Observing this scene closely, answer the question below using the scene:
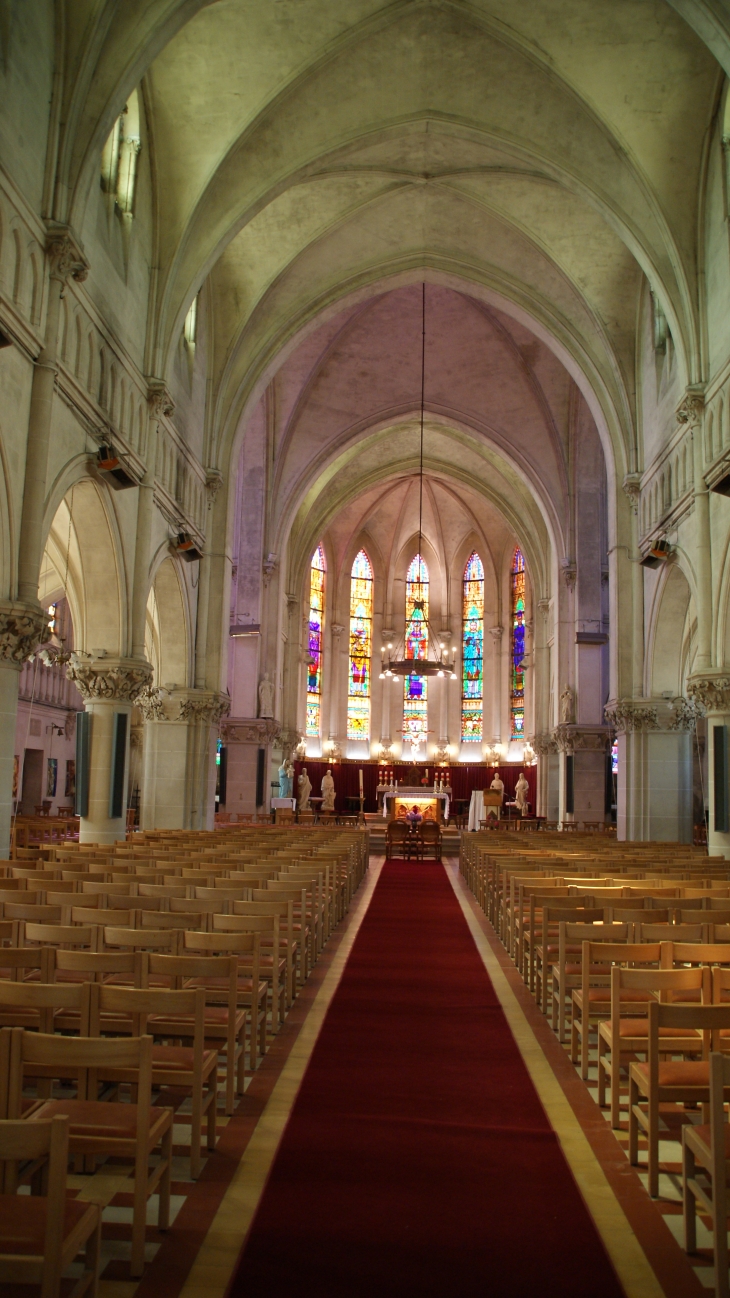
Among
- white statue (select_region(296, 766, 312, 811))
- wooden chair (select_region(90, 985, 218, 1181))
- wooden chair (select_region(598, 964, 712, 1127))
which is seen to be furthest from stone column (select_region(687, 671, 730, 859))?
white statue (select_region(296, 766, 312, 811))

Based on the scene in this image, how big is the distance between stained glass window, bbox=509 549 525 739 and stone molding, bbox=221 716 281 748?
17.3m

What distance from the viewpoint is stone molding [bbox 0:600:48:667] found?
42.8ft

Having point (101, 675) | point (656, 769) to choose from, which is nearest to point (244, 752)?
point (656, 769)

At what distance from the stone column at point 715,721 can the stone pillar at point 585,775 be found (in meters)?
15.3

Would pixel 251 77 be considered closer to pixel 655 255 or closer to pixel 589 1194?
pixel 655 255

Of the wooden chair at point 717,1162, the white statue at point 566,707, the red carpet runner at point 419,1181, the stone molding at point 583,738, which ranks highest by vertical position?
the white statue at point 566,707

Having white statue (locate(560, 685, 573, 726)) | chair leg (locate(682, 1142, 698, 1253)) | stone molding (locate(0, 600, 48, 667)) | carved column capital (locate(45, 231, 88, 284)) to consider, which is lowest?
chair leg (locate(682, 1142, 698, 1253))

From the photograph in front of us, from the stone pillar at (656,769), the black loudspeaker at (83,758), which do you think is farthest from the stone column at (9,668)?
the stone pillar at (656,769)

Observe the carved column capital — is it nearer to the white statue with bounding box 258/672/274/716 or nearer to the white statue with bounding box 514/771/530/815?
the white statue with bounding box 258/672/274/716

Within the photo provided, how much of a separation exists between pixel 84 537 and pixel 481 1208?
16008 mm

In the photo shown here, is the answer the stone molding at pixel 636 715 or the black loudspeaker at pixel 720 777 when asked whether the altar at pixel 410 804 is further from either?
the black loudspeaker at pixel 720 777

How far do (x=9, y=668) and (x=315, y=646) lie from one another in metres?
35.2

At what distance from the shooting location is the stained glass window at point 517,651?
48031mm

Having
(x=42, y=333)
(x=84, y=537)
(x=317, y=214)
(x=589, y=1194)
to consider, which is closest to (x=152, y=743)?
(x=84, y=537)
